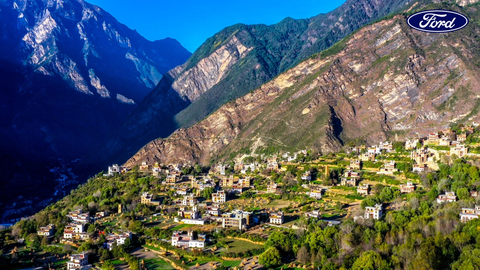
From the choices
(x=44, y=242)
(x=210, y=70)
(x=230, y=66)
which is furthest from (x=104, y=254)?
(x=210, y=70)

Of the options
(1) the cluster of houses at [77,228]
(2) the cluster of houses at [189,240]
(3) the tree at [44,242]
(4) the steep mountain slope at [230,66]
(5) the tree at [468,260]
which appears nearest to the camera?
(5) the tree at [468,260]

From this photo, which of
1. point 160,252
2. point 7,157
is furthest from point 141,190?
point 7,157

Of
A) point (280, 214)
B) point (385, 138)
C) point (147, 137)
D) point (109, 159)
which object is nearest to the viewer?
point (280, 214)

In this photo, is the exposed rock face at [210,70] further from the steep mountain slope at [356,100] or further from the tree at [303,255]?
the tree at [303,255]

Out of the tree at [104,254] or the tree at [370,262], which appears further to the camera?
the tree at [104,254]

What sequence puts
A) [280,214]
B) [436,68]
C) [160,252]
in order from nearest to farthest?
[160,252]
[280,214]
[436,68]

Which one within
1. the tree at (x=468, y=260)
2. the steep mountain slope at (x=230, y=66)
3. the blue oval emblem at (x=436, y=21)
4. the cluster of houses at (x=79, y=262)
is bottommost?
the tree at (x=468, y=260)

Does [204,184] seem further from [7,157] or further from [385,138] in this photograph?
[7,157]

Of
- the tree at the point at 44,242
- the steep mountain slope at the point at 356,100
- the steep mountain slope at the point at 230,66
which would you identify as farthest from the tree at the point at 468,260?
the steep mountain slope at the point at 230,66
